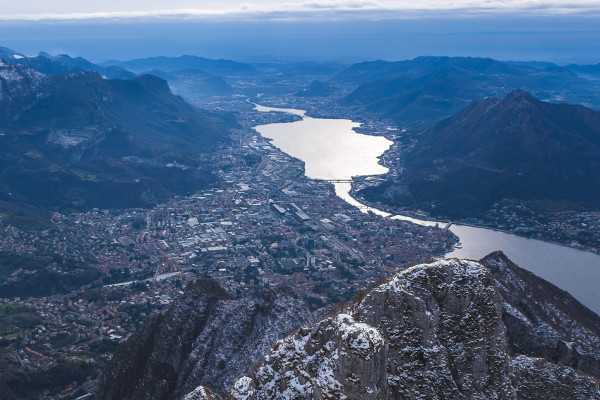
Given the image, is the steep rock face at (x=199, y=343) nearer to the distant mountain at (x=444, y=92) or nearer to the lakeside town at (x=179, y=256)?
the lakeside town at (x=179, y=256)

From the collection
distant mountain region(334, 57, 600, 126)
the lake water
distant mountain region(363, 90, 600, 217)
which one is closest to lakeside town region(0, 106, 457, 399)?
the lake water

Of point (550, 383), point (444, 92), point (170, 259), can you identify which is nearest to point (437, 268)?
point (550, 383)

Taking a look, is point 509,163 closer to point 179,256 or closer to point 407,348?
point 179,256

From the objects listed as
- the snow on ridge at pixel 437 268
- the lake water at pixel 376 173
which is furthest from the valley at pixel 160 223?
the snow on ridge at pixel 437 268

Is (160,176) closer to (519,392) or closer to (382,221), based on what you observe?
(382,221)

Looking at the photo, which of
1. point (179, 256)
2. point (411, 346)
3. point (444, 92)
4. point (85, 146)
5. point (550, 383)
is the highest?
point (411, 346)

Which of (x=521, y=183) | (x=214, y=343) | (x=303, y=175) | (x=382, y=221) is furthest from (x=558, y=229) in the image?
(x=214, y=343)
